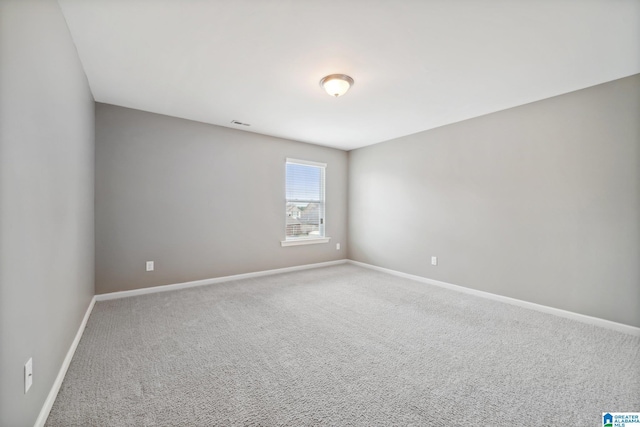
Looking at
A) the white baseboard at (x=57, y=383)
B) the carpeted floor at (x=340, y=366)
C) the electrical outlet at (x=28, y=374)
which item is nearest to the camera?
the electrical outlet at (x=28, y=374)

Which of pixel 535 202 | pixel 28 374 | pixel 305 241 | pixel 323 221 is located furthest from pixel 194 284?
pixel 535 202

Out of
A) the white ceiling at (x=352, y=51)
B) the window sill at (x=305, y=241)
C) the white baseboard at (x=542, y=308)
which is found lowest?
the white baseboard at (x=542, y=308)

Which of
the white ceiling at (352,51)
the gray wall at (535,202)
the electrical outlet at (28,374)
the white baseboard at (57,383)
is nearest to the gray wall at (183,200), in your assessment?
the white ceiling at (352,51)

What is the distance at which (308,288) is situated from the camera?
3910 millimetres

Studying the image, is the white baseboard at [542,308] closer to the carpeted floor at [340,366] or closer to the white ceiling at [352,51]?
the carpeted floor at [340,366]

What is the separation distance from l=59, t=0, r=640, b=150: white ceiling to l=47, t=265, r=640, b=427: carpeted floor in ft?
7.95

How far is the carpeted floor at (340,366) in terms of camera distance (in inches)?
59.7

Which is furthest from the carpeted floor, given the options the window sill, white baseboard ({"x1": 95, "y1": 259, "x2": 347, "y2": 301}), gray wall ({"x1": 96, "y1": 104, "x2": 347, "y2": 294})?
the window sill

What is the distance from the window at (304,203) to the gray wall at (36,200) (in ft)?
10.1

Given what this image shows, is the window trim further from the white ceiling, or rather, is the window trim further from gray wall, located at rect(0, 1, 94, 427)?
gray wall, located at rect(0, 1, 94, 427)

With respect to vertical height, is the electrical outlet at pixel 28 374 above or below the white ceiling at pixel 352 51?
below

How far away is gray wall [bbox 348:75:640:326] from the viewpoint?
2607mm

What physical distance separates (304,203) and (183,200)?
2106 mm

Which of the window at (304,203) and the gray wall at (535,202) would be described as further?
the window at (304,203)
